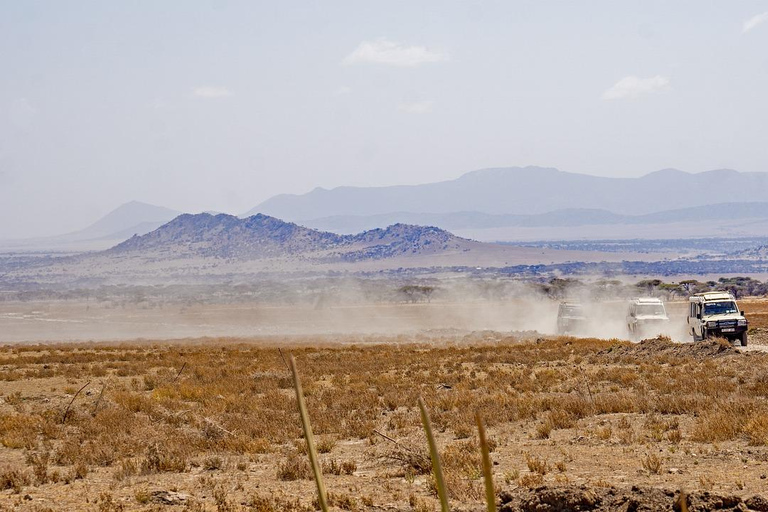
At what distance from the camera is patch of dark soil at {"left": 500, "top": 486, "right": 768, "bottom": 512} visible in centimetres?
855

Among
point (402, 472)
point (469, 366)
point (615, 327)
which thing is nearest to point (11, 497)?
point (402, 472)

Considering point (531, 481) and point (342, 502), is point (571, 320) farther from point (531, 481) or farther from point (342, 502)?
point (342, 502)

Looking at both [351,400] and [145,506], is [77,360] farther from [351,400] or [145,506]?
[145,506]

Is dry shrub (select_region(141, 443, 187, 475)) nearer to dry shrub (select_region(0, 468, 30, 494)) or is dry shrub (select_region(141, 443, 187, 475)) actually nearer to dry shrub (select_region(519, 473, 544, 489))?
dry shrub (select_region(0, 468, 30, 494))

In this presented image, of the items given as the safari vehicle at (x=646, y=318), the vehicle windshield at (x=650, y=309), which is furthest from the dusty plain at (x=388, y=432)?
the vehicle windshield at (x=650, y=309)

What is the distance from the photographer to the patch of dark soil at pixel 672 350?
26922mm

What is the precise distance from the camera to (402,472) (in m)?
12.3

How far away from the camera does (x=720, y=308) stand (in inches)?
1315

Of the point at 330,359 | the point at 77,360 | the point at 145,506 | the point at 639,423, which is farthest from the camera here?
the point at 77,360

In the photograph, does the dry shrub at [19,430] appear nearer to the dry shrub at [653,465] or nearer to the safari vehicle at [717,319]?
the dry shrub at [653,465]

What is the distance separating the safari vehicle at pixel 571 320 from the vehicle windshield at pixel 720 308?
50.6 ft

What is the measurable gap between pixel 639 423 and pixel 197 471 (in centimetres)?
802

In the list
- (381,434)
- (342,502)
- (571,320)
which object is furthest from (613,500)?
(571,320)

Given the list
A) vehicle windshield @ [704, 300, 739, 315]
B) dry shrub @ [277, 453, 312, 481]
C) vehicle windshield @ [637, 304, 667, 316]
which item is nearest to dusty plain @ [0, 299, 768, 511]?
dry shrub @ [277, 453, 312, 481]
